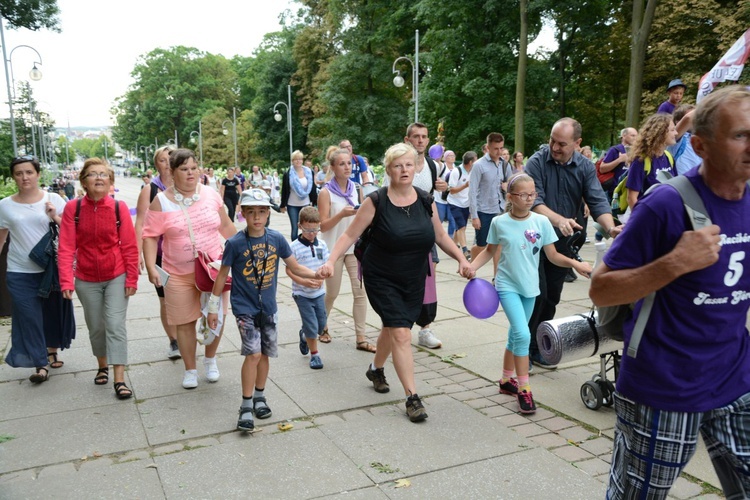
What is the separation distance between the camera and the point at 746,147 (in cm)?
203

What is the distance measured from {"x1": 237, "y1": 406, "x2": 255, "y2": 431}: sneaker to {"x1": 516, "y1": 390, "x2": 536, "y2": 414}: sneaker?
→ 1.86 meters

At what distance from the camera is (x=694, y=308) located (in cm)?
216

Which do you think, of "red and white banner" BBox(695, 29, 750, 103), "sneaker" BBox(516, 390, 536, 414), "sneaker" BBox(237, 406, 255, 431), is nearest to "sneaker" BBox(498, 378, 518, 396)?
"sneaker" BBox(516, 390, 536, 414)

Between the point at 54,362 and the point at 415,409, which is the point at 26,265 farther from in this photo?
the point at 415,409

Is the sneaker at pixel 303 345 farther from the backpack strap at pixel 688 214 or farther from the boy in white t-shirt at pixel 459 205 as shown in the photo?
the boy in white t-shirt at pixel 459 205

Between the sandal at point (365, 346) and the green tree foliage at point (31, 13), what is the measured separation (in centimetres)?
404

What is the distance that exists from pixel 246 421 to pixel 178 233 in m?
1.71

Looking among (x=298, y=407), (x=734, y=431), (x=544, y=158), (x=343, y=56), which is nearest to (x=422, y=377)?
(x=298, y=407)

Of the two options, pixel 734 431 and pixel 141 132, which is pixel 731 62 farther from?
pixel 141 132

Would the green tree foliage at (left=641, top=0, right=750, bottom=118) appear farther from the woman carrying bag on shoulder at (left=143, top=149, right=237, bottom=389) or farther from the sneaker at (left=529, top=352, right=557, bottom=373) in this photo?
the woman carrying bag on shoulder at (left=143, top=149, right=237, bottom=389)

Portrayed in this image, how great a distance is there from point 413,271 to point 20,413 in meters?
3.11

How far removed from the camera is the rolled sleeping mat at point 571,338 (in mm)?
4109

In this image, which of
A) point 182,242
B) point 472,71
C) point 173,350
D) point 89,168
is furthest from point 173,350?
point 472,71

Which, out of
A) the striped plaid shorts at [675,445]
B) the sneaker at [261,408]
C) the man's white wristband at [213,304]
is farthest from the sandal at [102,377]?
the striped plaid shorts at [675,445]
